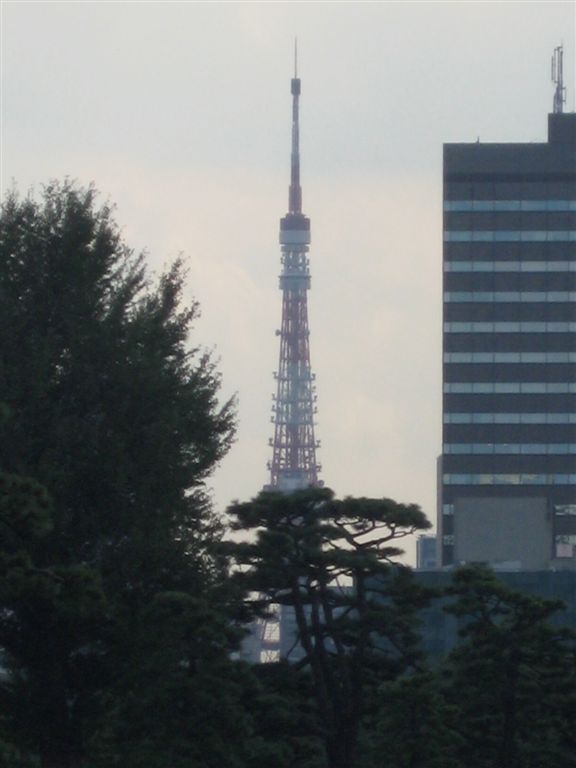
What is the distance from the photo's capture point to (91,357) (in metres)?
41.9

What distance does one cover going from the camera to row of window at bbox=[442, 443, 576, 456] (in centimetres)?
17762

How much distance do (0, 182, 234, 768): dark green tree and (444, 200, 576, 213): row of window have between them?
448 feet

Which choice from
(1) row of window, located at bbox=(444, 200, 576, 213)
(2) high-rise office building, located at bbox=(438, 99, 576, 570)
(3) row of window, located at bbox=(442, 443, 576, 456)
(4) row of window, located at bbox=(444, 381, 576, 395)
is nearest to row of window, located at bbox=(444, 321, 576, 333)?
(2) high-rise office building, located at bbox=(438, 99, 576, 570)

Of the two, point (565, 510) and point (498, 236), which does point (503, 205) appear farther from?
point (565, 510)

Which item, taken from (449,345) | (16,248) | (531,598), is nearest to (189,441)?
(16,248)

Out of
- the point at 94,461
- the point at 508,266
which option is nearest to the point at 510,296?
the point at 508,266

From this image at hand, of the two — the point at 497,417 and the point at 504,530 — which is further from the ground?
the point at 497,417

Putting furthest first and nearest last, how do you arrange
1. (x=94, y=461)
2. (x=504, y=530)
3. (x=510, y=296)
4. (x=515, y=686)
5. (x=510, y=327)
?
(x=510, y=327), (x=510, y=296), (x=504, y=530), (x=515, y=686), (x=94, y=461)

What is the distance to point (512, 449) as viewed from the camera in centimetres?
17788

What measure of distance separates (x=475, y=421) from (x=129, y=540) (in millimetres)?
138186

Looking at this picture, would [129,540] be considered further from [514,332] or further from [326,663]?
[514,332]

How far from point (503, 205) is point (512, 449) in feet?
70.9

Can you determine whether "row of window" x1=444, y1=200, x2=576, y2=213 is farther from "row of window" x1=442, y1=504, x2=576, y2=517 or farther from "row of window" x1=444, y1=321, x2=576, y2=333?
"row of window" x1=442, y1=504, x2=576, y2=517

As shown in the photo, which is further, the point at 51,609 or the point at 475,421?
the point at 475,421
